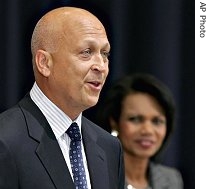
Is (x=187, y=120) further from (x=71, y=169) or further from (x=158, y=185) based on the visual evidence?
(x=71, y=169)

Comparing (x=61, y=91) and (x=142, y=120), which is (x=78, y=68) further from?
(x=142, y=120)

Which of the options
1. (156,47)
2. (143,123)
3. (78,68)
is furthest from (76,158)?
(156,47)

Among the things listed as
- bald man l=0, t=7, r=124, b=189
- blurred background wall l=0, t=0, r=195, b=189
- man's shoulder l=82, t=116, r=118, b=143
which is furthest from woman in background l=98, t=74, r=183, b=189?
bald man l=0, t=7, r=124, b=189

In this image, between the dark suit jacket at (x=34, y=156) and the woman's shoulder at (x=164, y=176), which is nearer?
the dark suit jacket at (x=34, y=156)

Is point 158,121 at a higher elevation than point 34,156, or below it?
below

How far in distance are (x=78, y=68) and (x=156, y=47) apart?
1.10 m

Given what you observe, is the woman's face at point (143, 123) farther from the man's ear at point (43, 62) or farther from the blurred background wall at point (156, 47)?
the man's ear at point (43, 62)

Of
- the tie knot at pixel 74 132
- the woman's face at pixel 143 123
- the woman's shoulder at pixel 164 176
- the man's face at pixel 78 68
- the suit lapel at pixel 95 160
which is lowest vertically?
the woman's shoulder at pixel 164 176

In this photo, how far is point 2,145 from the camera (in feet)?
3.76

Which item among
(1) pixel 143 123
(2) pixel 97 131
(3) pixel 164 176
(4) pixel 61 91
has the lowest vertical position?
(3) pixel 164 176

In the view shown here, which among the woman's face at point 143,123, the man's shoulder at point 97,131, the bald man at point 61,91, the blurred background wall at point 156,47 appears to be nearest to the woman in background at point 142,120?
the woman's face at point 143,123

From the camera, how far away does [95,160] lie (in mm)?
1324

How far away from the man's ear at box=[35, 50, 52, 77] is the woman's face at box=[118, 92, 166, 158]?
2.56ft

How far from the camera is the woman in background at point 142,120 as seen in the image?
2.01m
